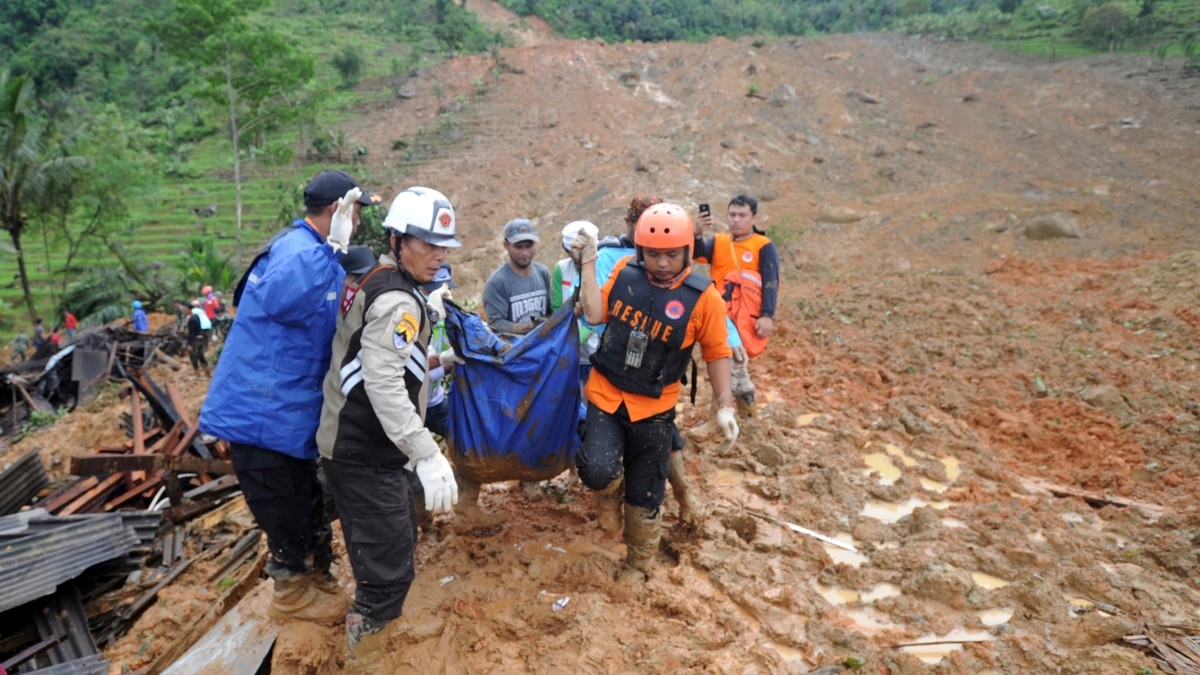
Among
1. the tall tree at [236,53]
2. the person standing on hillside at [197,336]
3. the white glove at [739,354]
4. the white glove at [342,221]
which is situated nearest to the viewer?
the white glove at [342,221]

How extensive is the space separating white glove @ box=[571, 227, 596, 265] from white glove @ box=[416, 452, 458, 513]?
1.23 metres

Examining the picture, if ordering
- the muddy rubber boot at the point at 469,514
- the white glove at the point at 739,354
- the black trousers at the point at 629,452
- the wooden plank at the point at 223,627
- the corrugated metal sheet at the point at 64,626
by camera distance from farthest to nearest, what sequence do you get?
the white glove at the point at 739,354 → the muddy rubber boot at the point at 469,514 → the corrugated metal sheet at the point at 64,626 → the black trousers at the point at 629,452 → the wooden plank at the point at 223,627

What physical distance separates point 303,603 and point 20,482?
3.75 meters

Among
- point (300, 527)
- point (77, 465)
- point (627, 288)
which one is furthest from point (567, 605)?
point (77, 465)

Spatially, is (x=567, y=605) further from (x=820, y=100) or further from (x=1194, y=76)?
(x=1194, y=76)

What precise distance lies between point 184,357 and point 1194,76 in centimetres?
2895

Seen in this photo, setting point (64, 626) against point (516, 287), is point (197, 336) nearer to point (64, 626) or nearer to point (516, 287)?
point (64, 626)

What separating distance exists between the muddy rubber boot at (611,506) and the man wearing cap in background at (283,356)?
153cm

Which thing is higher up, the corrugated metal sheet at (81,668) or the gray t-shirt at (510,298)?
the gray t-shirt at (510,298)

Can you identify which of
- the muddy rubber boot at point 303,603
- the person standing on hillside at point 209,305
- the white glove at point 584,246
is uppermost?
the white glove at point 584,246

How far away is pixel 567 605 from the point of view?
10.6 ft

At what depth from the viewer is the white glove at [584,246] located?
320cm

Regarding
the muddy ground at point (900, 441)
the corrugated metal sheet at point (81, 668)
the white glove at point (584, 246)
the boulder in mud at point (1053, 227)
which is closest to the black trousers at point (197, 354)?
the muddy ground at point (900, 441)

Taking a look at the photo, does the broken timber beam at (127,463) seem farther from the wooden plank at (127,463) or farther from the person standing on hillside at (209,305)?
the person standing on hillside at (209,305)
